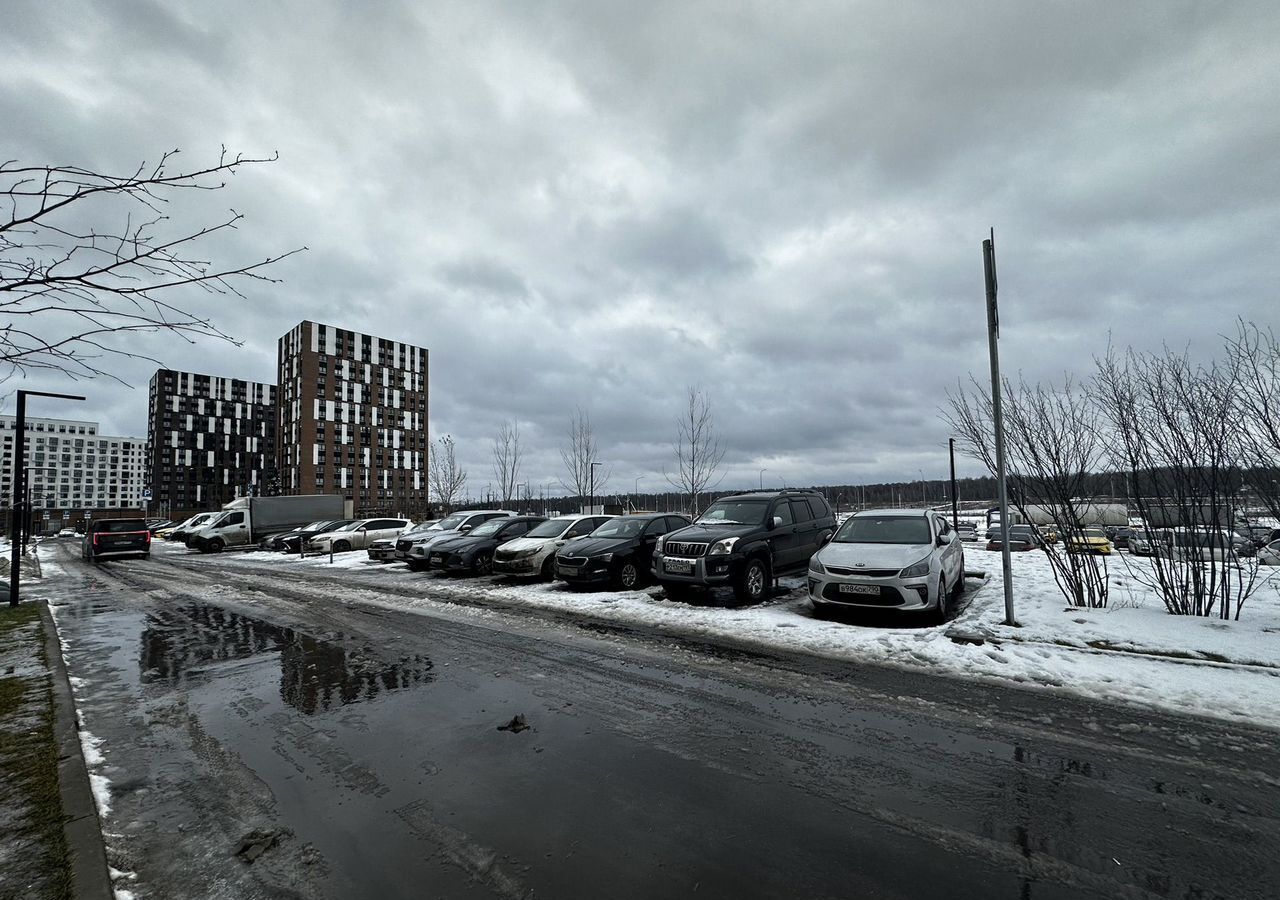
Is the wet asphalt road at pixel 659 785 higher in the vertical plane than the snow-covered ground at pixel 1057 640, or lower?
higher

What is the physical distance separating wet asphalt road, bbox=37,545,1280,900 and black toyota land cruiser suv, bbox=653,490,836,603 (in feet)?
11.4

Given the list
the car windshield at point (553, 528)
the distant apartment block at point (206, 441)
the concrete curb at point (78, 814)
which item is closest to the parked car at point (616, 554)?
the car windshield at point (553, 528)

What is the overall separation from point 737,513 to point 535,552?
5157 mm

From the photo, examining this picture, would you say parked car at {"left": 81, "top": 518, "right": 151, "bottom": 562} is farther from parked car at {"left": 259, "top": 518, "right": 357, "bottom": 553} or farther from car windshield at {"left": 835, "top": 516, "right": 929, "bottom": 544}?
car windshield at {"left": 835, "top": 516, "right": 929, "bottom": 544}

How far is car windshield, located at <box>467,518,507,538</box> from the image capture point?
16469 millimetres

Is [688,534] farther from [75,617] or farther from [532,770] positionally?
[75,617]

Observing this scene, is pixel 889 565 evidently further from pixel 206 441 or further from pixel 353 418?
pixel 206 441

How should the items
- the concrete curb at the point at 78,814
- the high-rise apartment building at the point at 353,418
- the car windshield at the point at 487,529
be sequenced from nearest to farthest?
the concrete curb at the point at 78,814 < the car windshield at the point at 487,529 < the high-rise apartment building at the point at 353,418

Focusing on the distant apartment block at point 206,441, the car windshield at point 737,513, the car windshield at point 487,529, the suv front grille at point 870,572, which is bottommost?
the suv front grille at point 870,572

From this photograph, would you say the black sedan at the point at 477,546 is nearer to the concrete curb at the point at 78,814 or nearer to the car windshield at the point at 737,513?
the car windshield at the point at 737,513

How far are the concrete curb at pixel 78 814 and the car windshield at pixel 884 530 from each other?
9.18 m

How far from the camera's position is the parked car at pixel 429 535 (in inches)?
680

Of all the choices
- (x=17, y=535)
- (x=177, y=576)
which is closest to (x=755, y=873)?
(x=177, y=576)

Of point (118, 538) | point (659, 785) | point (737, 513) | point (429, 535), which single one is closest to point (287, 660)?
point (659, 785)
